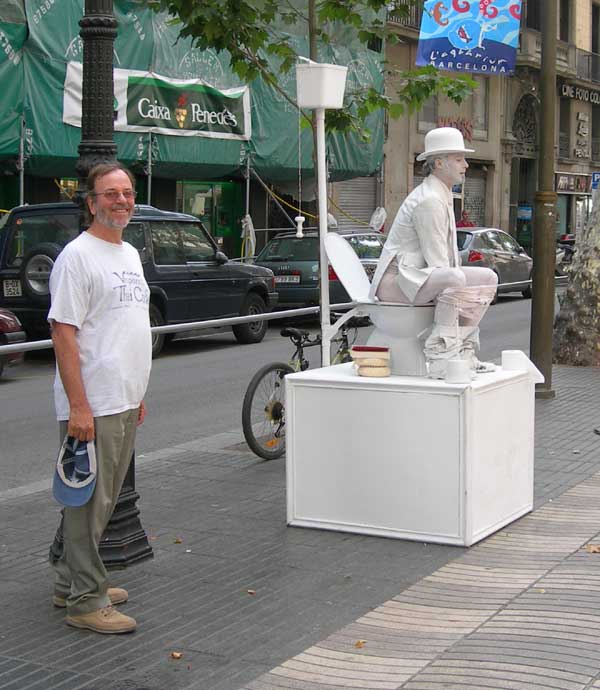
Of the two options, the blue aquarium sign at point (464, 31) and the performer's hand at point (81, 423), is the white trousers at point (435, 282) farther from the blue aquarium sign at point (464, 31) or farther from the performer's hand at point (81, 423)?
the blue aquarium sign at point (464, 31)

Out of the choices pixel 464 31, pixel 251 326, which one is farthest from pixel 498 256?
pixel 251 326

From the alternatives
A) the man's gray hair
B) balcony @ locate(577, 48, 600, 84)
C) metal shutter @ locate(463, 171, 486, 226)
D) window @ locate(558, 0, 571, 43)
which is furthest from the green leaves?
balcony @ locate(577, 48, 600, 84)

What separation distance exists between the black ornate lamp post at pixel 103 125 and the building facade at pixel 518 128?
1018 inches

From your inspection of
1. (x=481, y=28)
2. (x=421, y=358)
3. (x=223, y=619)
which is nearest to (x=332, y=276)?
(x=481, y=28)

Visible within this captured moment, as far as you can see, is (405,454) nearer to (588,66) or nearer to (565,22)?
(565,22)

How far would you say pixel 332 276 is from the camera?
61.3ft

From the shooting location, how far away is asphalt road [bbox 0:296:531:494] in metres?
9.55

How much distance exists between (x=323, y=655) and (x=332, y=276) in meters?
14.2

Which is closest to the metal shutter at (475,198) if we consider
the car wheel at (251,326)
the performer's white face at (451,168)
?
the car wheel at (251,326)

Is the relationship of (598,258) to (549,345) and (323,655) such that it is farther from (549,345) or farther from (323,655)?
(323,655)

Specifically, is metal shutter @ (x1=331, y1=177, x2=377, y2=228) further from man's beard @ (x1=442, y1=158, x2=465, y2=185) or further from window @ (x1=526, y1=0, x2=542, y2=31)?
man's beard @ (x1=442, y1=158, x2=465, y2=185)

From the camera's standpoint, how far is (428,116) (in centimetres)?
3503

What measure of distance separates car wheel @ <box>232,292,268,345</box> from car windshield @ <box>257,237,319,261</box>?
209 centimetres

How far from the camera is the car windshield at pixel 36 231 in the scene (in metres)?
15.2
